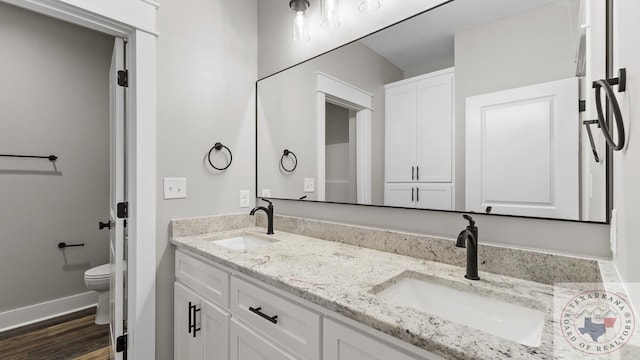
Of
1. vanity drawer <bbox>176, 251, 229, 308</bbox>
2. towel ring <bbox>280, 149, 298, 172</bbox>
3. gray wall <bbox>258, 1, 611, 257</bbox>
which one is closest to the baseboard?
vanity drawer <bbox>176, 251, 229, 308</bbox>

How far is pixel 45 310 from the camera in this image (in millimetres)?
2486

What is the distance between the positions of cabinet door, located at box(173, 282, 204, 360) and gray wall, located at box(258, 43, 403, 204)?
819 millimetres

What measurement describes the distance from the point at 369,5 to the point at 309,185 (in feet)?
3.49

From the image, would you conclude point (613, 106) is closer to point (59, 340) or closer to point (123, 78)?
point (123, 78)

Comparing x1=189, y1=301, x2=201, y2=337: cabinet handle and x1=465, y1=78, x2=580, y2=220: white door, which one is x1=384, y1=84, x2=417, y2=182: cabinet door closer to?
x1=465, y1=78, x2=580, y2=220: white door

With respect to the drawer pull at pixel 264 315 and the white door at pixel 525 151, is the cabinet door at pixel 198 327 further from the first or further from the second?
the white door at pixel 525 151

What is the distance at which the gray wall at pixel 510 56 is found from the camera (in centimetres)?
99

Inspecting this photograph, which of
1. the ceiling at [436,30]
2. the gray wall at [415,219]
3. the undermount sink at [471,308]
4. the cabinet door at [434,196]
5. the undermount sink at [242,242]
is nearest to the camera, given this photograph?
the undermount sink at [471,308]

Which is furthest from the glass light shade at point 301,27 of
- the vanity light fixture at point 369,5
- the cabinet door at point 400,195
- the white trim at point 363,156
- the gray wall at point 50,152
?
the gray wall at point 50,152

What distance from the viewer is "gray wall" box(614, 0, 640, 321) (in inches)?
21.8

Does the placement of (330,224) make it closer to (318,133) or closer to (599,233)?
(318,133)

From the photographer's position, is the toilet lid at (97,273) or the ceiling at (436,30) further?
the toilet lid at (97,273)

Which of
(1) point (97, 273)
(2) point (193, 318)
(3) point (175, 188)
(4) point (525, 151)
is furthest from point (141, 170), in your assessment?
(4) point (525, 151)

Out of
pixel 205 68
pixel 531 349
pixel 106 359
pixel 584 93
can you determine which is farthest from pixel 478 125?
pixel 106 359
